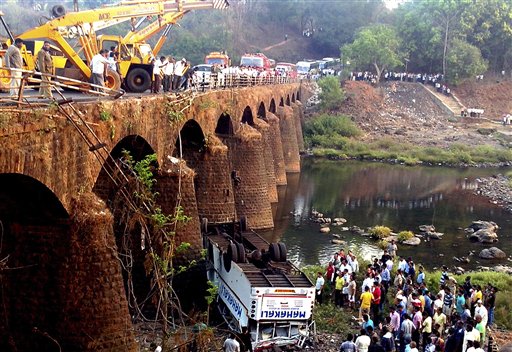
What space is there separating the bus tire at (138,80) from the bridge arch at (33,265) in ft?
37.1

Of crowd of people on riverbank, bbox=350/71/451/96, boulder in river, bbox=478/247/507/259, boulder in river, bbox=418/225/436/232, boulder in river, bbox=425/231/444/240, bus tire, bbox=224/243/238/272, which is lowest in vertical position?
boulder in river, bbox=478/247/507/259

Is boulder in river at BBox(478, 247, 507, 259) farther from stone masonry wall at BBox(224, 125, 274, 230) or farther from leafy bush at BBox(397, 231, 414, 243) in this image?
stone masonry wall at BBox(224, 125, 274, 230)

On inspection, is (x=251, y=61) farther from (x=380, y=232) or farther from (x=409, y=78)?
(x=380, y=232)

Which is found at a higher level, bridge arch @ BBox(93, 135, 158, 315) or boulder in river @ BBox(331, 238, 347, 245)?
bridge arch @ BBox(93, 135, 158, 315)

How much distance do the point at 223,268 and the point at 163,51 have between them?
80.8 metres

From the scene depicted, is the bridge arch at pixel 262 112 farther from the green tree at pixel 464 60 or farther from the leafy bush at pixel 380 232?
the green tree at pixel 464 60

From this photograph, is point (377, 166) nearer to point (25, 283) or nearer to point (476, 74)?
point (476, 74)

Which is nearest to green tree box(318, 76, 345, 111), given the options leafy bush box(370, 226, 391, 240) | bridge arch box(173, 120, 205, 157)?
leafy bush box(370, 226, 391, 240)

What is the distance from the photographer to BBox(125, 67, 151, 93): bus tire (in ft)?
82.4

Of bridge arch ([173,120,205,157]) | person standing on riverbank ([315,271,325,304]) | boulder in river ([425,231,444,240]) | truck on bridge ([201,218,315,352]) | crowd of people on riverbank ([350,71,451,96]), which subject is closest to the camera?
truck on bridge ([201,218,315,352])

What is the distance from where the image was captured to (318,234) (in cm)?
3628

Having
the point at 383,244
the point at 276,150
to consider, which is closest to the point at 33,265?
the point at 383,244

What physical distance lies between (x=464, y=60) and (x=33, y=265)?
247ft

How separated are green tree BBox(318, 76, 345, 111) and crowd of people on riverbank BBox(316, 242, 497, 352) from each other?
48.8 meters
